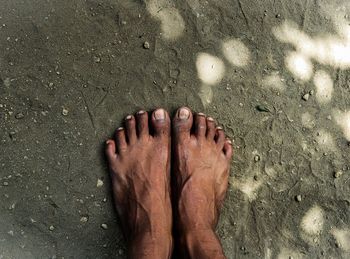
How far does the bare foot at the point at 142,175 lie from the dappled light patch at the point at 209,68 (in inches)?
10.8

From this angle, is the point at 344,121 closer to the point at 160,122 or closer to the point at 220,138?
the point at 220,138

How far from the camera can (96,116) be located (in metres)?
2.32

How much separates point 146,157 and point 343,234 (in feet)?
3.51

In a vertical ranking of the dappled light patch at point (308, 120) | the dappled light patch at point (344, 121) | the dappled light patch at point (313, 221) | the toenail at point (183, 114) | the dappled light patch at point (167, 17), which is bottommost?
the dappled light patch at point (313, 221)

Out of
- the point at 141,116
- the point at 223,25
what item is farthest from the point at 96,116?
the point at 223,25

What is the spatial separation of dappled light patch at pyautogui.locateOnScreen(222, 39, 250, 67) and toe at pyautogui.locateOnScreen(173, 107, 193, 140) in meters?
0.34

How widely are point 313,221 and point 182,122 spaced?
2.72 feet

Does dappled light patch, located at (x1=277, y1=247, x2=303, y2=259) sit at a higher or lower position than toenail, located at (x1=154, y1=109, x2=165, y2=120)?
lower

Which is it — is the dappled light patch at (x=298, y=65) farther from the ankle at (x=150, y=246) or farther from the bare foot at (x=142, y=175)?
the ankle at (x=150, y=246)

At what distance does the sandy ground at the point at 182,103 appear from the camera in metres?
2.26

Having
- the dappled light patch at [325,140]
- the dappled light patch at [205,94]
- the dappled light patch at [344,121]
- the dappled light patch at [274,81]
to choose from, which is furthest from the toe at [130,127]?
the dappled light patch at [344,121]

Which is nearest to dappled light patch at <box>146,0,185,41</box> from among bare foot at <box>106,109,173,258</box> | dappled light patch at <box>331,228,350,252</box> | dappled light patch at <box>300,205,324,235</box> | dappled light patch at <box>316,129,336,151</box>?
bare foot at <box>106,109,173,258</box>

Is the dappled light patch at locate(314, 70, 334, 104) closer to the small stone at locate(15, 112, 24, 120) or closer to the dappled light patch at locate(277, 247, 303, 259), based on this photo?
the dappled light patch at locate(277, 247, 303, 259)

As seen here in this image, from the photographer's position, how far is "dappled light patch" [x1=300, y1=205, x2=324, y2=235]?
2.43 metres
